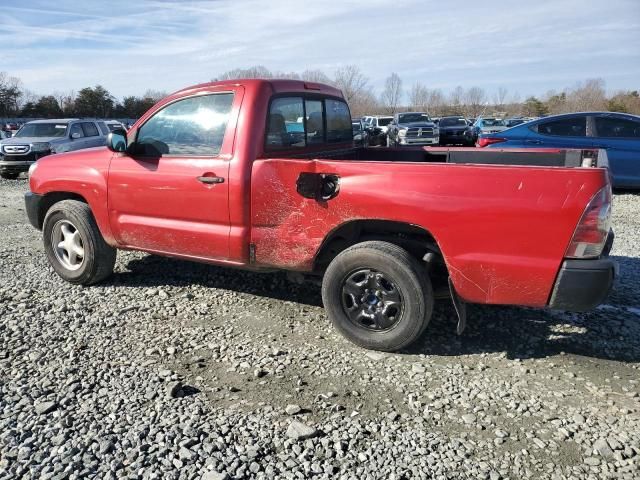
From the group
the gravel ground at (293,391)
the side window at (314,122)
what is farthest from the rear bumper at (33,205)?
the side window at (314,122)

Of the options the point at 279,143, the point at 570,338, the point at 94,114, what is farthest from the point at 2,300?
the point at 94,114

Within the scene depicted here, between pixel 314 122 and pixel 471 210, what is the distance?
213 cm

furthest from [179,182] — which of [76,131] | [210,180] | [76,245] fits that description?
[76,131]

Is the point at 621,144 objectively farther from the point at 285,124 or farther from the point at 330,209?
the point at 330,209

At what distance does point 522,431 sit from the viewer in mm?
2822

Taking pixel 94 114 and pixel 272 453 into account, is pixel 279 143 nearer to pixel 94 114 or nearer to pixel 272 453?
pixel 272 453

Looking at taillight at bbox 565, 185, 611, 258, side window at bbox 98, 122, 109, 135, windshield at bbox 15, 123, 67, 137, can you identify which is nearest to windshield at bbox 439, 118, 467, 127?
side window at bbox 98, 122, 109, 135

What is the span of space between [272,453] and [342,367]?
3.36ft

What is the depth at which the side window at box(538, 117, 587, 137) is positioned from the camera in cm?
1002

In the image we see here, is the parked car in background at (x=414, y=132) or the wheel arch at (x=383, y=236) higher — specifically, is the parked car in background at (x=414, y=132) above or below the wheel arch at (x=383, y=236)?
above

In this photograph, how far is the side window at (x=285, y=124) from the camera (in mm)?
4211

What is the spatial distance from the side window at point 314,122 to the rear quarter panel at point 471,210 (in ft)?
3.41

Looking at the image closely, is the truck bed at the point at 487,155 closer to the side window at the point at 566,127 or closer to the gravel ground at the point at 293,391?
the gravel ground at the point at 293,391

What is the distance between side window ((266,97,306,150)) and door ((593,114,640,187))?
7.48 meters
